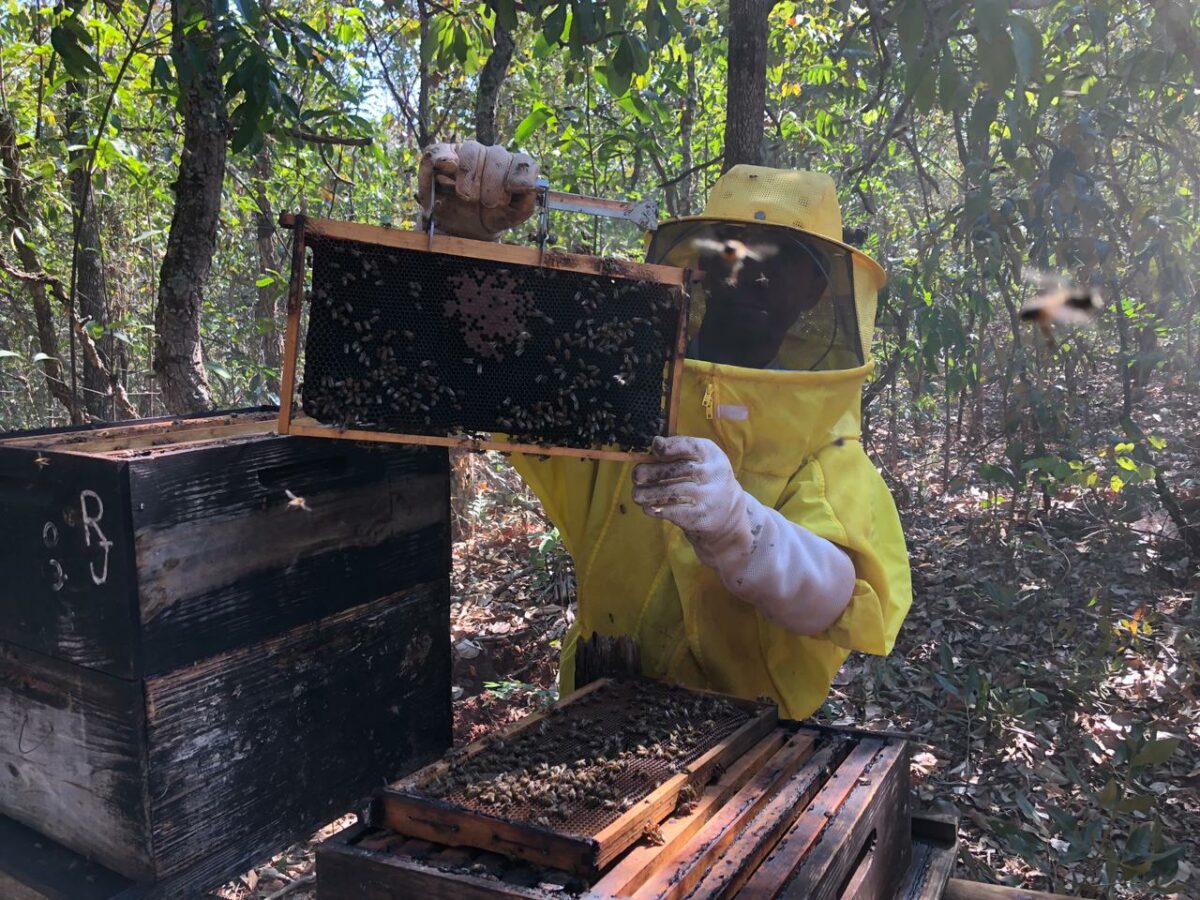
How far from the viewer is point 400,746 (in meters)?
1.84

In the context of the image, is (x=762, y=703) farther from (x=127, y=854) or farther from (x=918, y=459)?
(x=918, y=459)

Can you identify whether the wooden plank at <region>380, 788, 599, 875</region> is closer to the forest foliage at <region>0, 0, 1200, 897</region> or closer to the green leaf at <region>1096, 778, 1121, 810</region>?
the forest foliage at <region>0, 0, 1200, 897</region>

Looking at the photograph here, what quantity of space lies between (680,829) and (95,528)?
38.3 inches

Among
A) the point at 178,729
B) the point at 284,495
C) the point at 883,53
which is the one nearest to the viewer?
the point at 178,729

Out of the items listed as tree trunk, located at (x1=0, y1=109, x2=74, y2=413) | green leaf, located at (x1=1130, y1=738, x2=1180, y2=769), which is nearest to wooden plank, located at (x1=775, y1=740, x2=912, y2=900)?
green leaf, located at (x1=1130, y1=738, x2=1180, y2=769)

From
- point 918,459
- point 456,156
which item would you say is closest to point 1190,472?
point 918,459

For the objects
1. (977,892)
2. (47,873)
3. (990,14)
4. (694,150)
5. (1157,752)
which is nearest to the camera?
(47,873)

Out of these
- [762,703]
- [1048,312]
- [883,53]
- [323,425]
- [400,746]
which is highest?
[883,53]

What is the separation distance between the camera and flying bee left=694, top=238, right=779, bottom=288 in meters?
2.09

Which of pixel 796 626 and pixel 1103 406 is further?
pixel 1103 406

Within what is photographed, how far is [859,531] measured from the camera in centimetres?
192

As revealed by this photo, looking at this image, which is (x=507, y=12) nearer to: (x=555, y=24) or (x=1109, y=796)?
(x=555, y=24)

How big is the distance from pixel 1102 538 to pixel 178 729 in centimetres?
597

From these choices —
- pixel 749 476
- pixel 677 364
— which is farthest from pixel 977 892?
pixel 677 364
